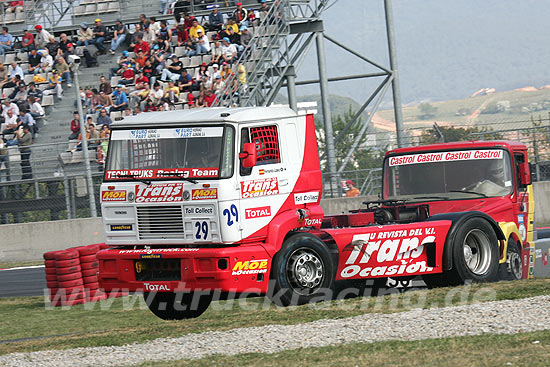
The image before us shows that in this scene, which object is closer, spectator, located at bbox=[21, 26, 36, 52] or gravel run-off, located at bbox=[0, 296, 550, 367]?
gravel run-off, located at bbox=[0, 296, 550, 367]

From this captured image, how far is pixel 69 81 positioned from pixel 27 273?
396 inches

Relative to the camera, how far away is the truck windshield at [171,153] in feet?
36.3

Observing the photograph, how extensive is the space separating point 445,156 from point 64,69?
60.2 feet

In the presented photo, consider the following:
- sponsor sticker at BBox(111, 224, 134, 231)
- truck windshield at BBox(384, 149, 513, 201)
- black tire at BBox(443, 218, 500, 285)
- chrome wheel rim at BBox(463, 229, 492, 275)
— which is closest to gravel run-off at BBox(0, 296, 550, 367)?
sponsor sticker at BBox(111, 224, 134, 231)

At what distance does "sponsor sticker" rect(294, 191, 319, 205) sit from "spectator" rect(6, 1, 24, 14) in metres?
24.0

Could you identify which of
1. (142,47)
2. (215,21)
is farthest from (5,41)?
(215,21)

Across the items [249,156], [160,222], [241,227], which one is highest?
[249,156]

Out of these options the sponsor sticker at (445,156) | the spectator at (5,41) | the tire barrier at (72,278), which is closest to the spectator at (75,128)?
the spectator at (5,41)

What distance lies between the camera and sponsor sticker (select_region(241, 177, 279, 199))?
11147 mm

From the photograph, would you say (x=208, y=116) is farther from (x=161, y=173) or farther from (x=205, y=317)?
(x=205, y=317)

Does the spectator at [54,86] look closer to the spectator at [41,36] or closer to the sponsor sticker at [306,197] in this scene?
the spectator at [41,36]

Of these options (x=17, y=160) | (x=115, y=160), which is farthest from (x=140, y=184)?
(x=17, y=160)

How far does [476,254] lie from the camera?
501 inches

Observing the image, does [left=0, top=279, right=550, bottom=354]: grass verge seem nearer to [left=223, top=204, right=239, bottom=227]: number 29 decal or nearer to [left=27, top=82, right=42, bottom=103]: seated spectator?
[left=223, top=204, right=239, bottom=227]: number 29 decal
